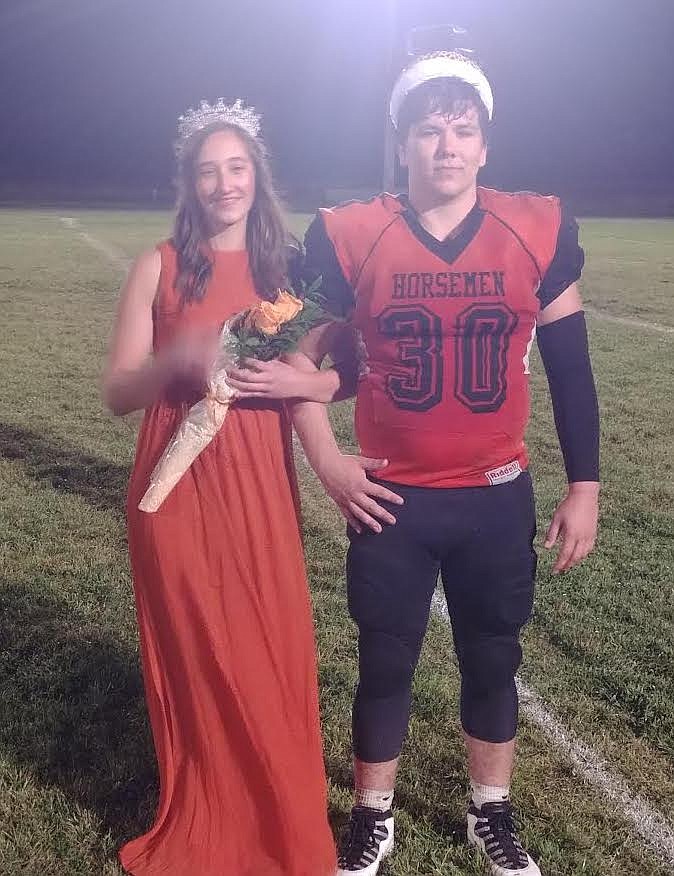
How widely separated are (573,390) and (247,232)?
842mm

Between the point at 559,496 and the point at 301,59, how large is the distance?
40480 millimetres

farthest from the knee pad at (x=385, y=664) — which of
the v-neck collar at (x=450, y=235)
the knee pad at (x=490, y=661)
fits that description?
the v-neck collar at (x=450, y=235)

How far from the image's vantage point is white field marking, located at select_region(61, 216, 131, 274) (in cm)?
1673

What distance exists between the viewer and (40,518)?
4762 millimetres

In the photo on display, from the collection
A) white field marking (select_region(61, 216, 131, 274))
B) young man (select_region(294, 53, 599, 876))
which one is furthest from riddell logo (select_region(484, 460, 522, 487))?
white field marking (select_region(61, 216, 131, 274))

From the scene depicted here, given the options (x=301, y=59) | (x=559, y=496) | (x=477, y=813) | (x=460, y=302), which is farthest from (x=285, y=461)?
(x=301, y=59)

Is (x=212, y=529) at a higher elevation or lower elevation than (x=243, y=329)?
lower

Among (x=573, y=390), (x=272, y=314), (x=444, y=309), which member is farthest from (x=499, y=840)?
(x=272, y=314)

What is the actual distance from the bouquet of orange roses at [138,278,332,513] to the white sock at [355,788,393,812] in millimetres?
966

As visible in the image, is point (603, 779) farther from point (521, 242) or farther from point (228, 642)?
point (521, 242)

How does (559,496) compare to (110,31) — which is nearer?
(559,496)

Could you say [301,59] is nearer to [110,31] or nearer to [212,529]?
[110,31]

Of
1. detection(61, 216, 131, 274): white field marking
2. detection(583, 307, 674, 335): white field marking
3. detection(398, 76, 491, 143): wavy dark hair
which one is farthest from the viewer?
detection(61, 216, 131, 274): white field marking

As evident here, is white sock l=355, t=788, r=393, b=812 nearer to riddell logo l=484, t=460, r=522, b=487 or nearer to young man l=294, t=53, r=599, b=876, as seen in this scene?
young man l=294, t=53, r=599, b=876
